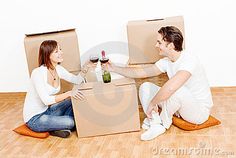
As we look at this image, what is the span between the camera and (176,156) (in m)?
2.21

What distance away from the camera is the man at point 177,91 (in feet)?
7.77

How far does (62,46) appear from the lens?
9.24 ft

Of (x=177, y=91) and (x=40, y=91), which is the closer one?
(x=177, y=91)

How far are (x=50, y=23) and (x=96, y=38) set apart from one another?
43 centimetres

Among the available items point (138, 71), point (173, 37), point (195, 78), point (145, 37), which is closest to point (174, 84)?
point (195, 78)

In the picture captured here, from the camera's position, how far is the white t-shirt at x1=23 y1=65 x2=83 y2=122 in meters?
2.52

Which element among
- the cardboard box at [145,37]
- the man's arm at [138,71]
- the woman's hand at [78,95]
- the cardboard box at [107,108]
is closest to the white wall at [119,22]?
the cardboard box at [145,37]

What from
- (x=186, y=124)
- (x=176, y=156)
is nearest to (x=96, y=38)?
(x=186, y=124)

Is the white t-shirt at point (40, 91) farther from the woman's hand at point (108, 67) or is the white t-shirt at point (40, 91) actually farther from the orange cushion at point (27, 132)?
the woman's hand at point (108, 67)

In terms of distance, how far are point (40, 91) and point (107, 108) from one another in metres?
0.49

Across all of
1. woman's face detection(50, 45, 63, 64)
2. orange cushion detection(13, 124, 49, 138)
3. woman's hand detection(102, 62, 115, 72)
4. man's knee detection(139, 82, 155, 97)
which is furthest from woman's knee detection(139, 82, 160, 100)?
orange cushion detection(13, 124, 49, 138)

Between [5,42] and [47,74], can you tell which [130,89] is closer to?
[47,74]

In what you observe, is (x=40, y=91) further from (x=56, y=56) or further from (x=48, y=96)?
(x=56, y=56)

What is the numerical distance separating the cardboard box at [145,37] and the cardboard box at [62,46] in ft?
1.44
